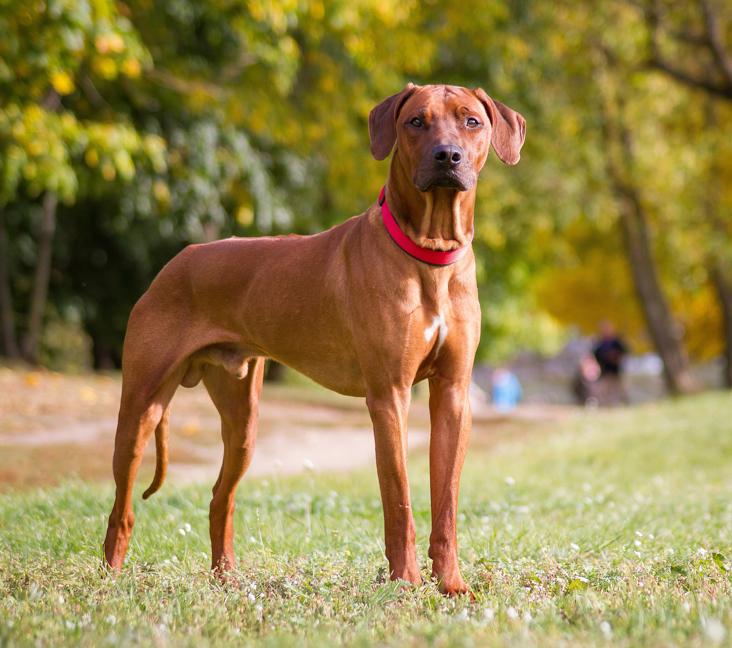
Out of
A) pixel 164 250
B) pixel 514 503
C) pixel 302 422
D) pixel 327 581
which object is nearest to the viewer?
pixel 327 581

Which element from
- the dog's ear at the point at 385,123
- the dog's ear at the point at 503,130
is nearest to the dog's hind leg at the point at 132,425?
the dog's ear at the point at 385,123

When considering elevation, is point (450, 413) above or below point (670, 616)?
above

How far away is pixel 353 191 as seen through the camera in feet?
65.6

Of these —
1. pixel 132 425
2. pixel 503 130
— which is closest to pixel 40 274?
pixel 132 425

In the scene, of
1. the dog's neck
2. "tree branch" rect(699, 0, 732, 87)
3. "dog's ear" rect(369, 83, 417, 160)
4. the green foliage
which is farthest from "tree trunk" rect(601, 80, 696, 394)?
the dog's neck

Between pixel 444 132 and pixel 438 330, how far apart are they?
32.1 inches

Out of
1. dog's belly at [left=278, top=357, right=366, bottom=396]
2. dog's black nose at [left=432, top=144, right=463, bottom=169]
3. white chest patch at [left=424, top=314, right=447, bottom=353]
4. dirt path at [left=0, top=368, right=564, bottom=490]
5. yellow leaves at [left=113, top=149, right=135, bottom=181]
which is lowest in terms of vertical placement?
dirt path at [left=0, top=368, right=564, bottom=490]

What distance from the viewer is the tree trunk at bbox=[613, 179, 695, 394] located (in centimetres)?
2427

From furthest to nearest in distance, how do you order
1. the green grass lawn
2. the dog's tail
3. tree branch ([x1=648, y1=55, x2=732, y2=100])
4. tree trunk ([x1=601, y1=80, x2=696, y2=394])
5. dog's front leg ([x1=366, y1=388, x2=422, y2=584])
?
tree trunk ([x1=601, y1=80, x2=696, y2=394]) → tree branch ([x1=648, y1=55, x2=732, y2=100]) → the dog's tail → dog's front leg ([x1=366, y1=388, x2=422, y2=584]) → the green grass lawn

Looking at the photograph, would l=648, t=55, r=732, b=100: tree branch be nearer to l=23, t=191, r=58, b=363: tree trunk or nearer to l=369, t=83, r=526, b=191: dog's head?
l=23, t=191, r=58, b=363: tree trunk

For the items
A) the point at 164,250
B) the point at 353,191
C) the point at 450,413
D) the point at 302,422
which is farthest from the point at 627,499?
the point at 164,250

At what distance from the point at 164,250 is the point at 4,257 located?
3833 millimetres

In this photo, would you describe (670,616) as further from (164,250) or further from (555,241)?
(555,241)

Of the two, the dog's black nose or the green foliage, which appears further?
the green foliage
